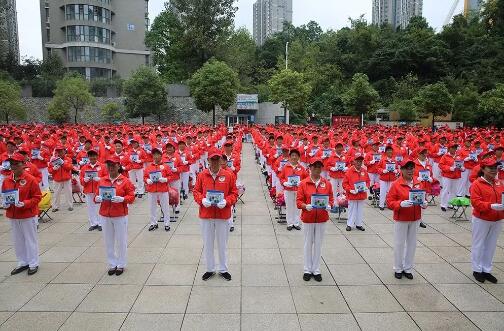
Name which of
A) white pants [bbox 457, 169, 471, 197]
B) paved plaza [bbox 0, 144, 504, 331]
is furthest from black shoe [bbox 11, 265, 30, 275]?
white pants [bbox 457, 169, 471, 197]

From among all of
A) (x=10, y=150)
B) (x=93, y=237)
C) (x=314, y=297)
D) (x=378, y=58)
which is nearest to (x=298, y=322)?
(x=314, y=297)

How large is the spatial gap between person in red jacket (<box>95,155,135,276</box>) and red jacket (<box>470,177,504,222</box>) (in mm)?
6302

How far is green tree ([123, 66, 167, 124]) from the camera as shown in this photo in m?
45.6

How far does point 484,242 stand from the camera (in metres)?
7.45

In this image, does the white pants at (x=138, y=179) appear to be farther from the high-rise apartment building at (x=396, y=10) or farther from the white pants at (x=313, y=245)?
the high-rise apartment building at (x=396, y=10)

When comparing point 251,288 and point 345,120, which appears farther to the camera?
point 345,120

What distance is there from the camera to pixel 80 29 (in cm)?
6431

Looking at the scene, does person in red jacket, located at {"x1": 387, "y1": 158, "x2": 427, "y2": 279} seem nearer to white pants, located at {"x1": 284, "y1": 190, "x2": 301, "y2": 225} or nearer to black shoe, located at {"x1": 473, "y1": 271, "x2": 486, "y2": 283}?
black shoe, located at {"x1": 473, "y1": 271, "x2": 486, "y2": 283}

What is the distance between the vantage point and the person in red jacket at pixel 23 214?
7.54m

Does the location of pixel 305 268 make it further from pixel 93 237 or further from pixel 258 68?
pixel 258 68

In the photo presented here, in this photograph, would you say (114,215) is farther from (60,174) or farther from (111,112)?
(111,112)

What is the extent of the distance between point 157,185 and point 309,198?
459 cm

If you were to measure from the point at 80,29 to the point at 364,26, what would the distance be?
46870 millimetres

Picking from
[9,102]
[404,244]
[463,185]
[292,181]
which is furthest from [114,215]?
[9,102]
